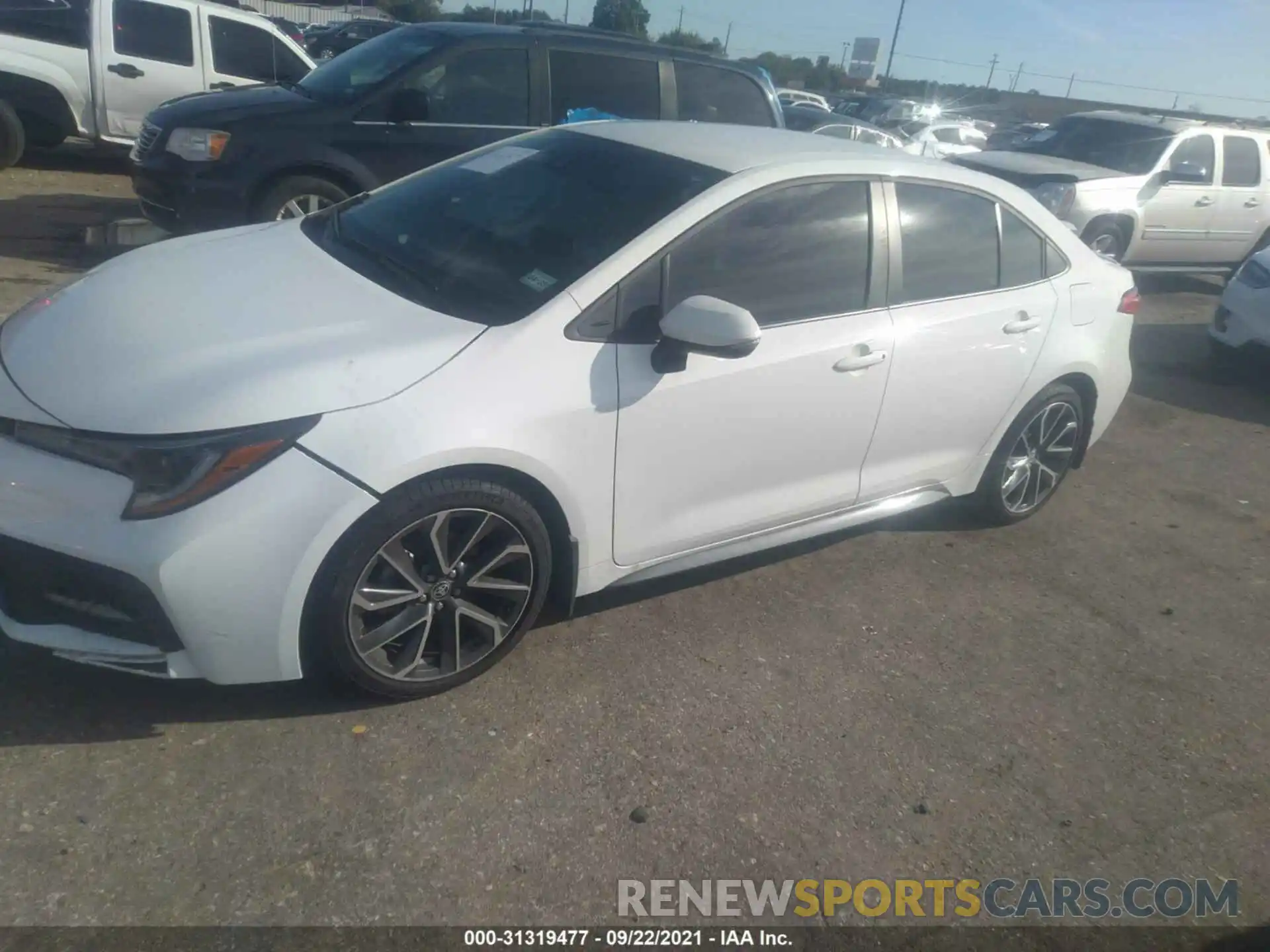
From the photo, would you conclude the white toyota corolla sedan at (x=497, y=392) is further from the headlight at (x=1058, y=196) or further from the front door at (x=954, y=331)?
the headlight at (x=1058, y=196)

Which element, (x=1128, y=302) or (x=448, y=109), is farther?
(x=448, y=109)

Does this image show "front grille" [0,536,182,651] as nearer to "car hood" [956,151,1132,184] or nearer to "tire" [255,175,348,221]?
"tire" [255,175,348,221]

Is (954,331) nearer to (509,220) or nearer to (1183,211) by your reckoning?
(509,220)

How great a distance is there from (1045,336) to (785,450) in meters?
1.60

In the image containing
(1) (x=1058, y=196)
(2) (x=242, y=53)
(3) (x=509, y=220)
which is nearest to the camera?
(3) (x=509, y=220)

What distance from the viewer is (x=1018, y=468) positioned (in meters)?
4.77

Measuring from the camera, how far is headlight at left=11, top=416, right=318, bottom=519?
2617 mm

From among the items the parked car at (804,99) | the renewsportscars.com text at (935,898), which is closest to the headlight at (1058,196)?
the renewsportscars.com text at (935,898)

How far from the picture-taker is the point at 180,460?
2637 mm

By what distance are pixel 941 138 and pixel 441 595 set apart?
829 inches

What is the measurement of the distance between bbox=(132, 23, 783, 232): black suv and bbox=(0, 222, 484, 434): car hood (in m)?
3.49

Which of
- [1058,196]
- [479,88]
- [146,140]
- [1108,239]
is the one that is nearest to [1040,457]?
[479,88]

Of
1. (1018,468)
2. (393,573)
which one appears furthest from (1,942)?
(1018,468)

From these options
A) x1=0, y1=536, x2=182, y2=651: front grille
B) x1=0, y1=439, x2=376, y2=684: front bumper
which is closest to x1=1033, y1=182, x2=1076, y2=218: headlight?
x1=0, y1=439, x2=376, y2=684: front bumper
